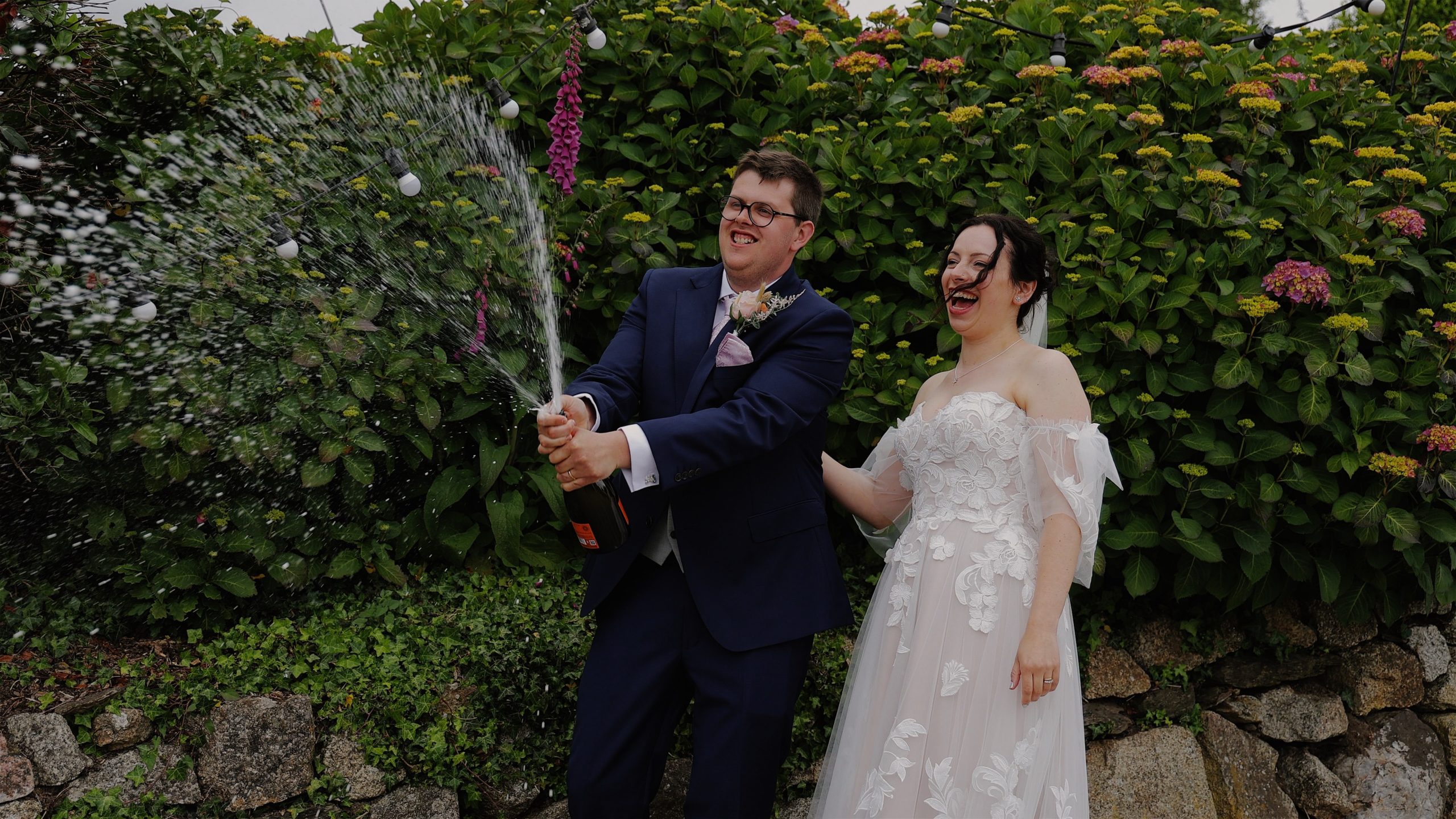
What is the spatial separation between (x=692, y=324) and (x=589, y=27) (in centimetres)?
173

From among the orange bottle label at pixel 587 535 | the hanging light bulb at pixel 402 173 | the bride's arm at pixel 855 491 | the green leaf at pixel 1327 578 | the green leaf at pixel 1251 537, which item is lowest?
the green leaf at pixel 1327 578

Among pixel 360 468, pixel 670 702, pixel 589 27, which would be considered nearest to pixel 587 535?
pixel 670 702

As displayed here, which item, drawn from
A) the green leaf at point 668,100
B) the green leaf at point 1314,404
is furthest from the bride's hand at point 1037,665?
the green leaf at point 668,100

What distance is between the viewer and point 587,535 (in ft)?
8.97

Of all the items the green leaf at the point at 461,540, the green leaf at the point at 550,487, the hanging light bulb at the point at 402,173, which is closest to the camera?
the hanging light bulb at the point at 402,173

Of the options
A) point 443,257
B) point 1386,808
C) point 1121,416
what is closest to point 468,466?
point 443,257

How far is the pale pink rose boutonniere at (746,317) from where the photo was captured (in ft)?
9.45

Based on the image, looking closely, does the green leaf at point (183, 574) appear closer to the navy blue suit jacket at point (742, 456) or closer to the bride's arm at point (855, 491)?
the navy blue suit jacket at point (742, 456)

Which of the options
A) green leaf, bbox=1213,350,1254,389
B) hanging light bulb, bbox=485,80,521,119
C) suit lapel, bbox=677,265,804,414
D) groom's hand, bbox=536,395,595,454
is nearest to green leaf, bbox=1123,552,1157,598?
green leaf, bbox=1213,350,1254,389

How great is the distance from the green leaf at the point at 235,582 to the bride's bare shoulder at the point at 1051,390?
2.95m

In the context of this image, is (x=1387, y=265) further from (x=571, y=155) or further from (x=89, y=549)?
(x=89, y=549)

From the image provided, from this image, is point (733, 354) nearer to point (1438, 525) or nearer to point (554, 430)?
point (554, 430)

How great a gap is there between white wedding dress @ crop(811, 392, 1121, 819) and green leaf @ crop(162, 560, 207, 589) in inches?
100


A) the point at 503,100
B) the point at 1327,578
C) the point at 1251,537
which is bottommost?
the point at 1327,578
